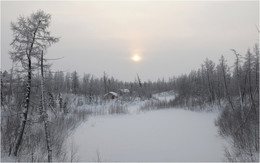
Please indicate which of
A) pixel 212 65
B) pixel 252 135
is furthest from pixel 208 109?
pixel 212 65

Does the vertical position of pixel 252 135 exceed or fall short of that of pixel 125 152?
it exceeds it

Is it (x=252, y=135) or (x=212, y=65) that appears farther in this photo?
(x=212, y=65)

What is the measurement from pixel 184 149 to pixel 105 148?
414cm

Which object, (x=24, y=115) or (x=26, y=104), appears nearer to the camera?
(x=24, y=115)

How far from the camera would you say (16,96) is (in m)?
5.38

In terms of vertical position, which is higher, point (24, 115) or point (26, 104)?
point (26, 104)

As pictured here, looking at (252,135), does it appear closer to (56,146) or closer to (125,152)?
(125,152)

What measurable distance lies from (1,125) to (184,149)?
7.89 metres

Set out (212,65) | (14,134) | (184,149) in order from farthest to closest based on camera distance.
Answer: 1. (212,65)
2. (184,149)
3. (14,134)

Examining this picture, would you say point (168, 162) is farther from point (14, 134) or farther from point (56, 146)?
point (14, 134)

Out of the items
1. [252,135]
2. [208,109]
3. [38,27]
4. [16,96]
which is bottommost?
[208,109]

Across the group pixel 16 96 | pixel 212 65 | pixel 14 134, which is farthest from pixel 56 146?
pixel 212 65

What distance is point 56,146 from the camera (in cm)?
604

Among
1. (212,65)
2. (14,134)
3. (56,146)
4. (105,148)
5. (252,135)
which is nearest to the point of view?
(252,135)
